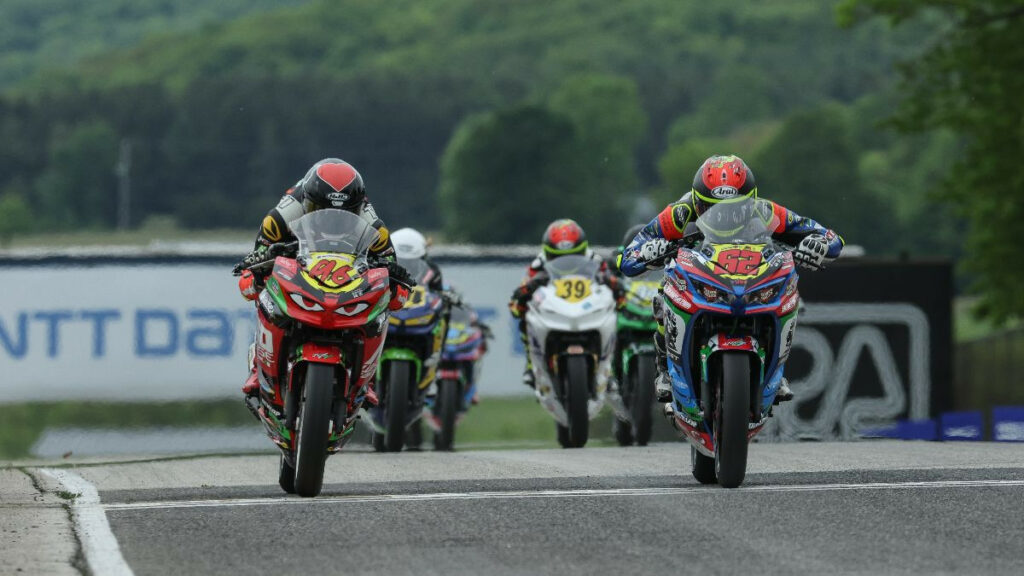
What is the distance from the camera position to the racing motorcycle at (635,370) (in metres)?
16.1

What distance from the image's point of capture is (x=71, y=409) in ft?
81.6

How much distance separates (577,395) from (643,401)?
1016mm

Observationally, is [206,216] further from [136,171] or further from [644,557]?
[644,557]

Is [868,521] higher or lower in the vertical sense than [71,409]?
higher

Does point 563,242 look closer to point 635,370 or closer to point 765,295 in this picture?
point 635,370

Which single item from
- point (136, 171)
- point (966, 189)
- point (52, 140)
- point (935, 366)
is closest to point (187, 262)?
point (935, 366)

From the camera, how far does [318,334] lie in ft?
31.9

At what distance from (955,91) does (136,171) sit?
311ft

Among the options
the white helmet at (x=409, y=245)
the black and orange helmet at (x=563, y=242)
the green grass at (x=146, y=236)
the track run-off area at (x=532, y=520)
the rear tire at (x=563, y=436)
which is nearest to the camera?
the track run-off area at (x=532, y=520)

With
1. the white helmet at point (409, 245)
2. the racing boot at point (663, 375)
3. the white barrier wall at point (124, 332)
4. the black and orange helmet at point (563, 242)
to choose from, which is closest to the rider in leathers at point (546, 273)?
the black and orange helmet at point (563, 242)

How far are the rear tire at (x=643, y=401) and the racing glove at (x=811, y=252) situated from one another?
214 inches

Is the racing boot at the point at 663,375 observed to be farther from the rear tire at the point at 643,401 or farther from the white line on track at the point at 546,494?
the rear tire at the point at 643,401

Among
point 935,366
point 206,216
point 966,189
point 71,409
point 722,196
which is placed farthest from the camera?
point 206,216

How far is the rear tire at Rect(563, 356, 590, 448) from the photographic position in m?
15.3
